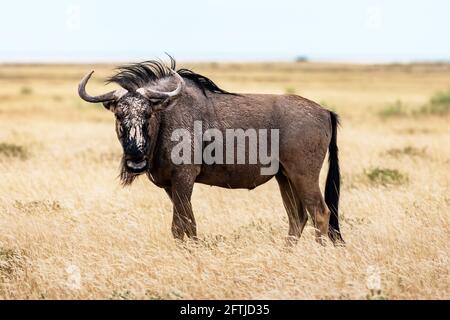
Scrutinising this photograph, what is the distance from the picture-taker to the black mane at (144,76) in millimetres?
7555

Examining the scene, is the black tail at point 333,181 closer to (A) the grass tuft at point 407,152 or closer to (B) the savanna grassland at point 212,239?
(B) the savanna grassland at point 212,239

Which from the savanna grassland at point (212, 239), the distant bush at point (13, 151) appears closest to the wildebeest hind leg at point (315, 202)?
the savanna grassland at point (212, 239)

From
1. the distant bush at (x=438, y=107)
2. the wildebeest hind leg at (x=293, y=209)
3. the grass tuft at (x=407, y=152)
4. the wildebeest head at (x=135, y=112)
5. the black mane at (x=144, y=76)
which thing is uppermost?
the black mane at (x=144, y=76)

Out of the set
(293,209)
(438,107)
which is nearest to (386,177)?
(293,209)

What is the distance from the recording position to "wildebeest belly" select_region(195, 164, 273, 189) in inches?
309

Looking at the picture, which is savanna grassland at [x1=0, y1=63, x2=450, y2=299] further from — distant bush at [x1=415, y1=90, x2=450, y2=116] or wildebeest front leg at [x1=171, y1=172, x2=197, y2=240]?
distant bush at [x1=415, y1=90, x2=450, y2=116]

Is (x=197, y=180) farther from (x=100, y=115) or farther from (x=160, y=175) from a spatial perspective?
(x=100, y=115)

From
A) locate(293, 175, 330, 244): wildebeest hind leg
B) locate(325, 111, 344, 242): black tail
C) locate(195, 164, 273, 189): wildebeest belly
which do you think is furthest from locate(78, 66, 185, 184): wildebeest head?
locate(325, 111, 344, 242): black tail

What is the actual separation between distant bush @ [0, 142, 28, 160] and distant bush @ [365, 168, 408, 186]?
23.1 ft

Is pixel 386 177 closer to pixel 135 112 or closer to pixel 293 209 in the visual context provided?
pixel 293 209

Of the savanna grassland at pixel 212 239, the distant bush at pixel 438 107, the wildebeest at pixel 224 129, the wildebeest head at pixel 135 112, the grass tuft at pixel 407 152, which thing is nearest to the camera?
the savanna grassland at pixel 212 239

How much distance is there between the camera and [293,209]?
8.25m

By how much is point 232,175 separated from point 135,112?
4.71 ft

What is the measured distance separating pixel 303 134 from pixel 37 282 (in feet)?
10.4
